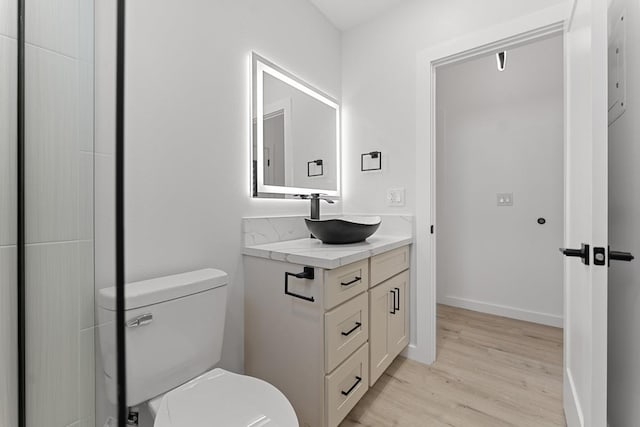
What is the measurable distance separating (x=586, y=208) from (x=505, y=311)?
77.5 inches

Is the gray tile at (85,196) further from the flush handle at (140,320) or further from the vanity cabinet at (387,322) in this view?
the vanity cabinet at (387,322)

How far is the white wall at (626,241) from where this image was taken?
943 mm

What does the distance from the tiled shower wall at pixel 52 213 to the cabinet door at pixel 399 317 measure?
4.71 feet

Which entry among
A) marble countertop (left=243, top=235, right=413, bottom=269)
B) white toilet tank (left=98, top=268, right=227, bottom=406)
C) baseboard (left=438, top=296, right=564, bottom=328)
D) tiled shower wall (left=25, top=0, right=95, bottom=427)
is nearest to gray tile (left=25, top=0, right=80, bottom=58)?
tiled shower wall (left=25, top=0, right=95, bottom=427)

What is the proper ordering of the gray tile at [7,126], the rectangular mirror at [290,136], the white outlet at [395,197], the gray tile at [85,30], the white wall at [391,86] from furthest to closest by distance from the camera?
the white outlet at [395,197]
the white wall at [391,86]
the rectangular mirror at [290,136]
the gray tile at [7,126]
the gray tile at [85,30]

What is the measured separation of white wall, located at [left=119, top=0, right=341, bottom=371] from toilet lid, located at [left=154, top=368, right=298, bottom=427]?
0.45 m

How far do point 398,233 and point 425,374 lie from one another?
34.9 inches

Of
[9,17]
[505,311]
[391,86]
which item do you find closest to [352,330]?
[9,17]

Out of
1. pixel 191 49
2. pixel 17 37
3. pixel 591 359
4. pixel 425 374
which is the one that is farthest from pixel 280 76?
pixel 425 374

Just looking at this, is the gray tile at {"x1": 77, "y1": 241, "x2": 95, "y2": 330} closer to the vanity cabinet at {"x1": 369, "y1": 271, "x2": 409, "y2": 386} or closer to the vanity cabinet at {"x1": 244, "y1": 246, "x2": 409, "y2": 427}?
the vanity cabinet at {"x1": 244, "y1": 246, "x2": 409, "y2": 427}

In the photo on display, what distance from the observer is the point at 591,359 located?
894mm

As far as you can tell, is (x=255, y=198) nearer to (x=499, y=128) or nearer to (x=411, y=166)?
(x=411, y=166)

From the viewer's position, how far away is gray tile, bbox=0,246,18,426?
0.70 metres

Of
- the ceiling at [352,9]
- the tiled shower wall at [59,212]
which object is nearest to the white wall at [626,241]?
the ceiling at [352,9]
